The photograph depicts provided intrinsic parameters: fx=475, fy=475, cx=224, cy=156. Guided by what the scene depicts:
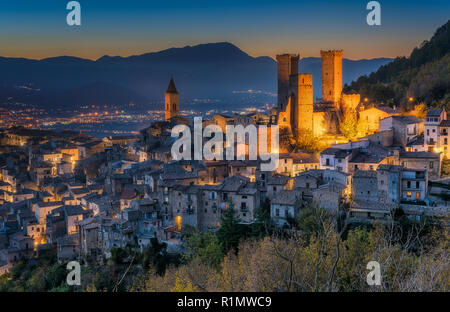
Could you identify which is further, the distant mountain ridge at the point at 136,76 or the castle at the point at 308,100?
the distant mountain ridge at the point at 136,76

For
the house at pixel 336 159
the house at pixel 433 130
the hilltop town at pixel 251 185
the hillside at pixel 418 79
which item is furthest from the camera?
the hillside at pixel 418 79

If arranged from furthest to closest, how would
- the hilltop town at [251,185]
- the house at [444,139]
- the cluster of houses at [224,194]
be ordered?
the house at [444,139] → the hilltop town at [251,185] → the cluster of houses at [224,194]

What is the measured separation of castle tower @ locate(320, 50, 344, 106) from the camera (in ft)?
126

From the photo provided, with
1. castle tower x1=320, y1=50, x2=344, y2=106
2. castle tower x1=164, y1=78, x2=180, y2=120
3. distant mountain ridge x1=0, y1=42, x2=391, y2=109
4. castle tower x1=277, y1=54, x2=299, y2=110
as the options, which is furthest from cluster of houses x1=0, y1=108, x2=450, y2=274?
distant mountain ridge x1=0, y1=42, x2=391, y2=109

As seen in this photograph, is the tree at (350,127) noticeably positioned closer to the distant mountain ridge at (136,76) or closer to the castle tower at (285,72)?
the castle tower at (285,72)

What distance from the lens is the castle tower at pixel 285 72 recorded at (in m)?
36.5

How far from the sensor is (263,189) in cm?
2450

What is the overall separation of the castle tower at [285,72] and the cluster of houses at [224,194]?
2818mm

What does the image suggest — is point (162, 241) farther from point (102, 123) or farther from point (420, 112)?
point (102, 123)

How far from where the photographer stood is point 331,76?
38594mm

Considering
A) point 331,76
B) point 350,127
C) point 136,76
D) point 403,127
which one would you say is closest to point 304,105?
point 350,127

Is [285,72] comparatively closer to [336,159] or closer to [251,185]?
[336,159]

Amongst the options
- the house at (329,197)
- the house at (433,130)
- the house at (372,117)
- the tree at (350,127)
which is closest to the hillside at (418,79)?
the house at (372,117)

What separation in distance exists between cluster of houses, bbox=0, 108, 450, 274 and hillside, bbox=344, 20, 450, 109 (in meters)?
6.80
